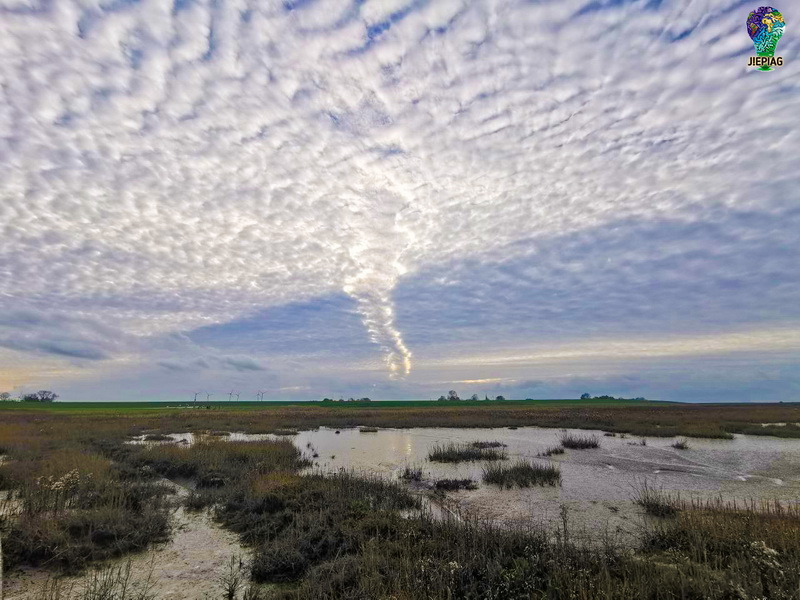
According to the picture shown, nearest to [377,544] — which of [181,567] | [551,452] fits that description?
[181,567]

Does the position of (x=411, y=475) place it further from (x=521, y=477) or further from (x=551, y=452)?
(x=551, y=452)

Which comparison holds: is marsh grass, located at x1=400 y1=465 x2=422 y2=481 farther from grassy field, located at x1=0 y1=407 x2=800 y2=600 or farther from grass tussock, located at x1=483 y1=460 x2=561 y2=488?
grassy field, located at x1=0 y1=407 x2=800 y2=600

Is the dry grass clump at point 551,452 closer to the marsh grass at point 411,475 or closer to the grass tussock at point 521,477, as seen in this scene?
the grass tussock at point 521,477

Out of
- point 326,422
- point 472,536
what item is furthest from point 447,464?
point 326,422

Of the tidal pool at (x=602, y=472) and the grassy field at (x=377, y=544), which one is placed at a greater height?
the grassy field at (x=377, y=544)

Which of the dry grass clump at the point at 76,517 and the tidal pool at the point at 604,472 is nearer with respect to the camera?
the dry grass clump at the point at 76,517

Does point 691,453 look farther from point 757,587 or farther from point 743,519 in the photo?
point 757,587

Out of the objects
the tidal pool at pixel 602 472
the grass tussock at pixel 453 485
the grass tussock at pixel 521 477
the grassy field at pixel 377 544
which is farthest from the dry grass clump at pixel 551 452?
the grassy field at pixel 377 544

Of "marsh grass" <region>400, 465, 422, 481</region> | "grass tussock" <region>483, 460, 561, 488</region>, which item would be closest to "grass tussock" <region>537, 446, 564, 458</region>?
"grass tussock" <region>483, 460, 561, 488</region>
